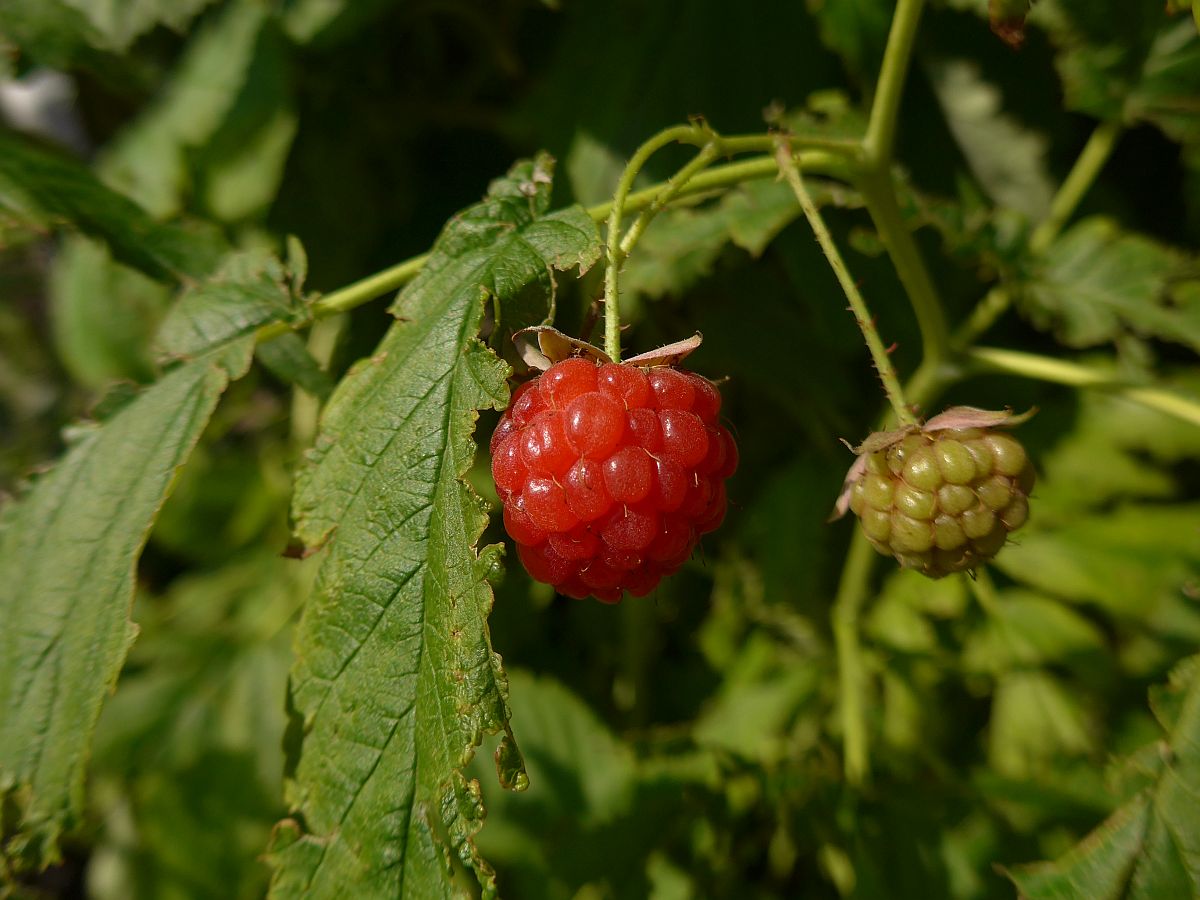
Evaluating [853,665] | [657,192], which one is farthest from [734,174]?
[853,665]

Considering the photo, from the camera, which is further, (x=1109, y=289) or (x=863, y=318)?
(x=1109, y=289)

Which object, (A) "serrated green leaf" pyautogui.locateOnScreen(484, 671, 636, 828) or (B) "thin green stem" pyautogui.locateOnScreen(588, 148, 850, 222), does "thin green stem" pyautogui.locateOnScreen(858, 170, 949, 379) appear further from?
(A) "serrated green leaf" pyautogui.locateOnScreen(484, 671, 636, 828)

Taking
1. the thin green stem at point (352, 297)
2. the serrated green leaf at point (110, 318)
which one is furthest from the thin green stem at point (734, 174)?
the serrated green leaf at point (110, 318)

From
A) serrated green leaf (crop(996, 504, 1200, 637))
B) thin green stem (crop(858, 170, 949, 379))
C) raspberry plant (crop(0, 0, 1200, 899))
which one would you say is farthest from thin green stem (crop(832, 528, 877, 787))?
thin green stem (crop(858, 170, 949, 379))

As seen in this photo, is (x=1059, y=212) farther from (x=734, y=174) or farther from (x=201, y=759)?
(x=201, y=759)

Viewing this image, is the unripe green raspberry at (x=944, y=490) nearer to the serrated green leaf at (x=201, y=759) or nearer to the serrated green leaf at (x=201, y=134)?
the serrated green leaf at (x=201, y=134)

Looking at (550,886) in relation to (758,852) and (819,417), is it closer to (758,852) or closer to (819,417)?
(758,852)
